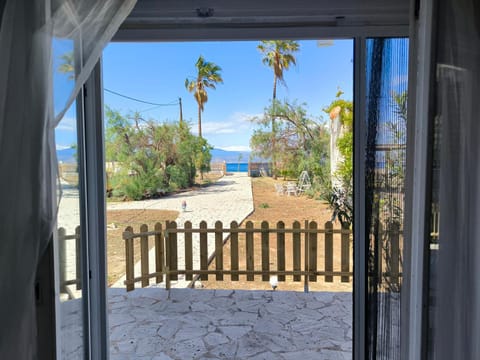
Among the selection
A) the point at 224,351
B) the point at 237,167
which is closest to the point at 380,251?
the point at 224,351

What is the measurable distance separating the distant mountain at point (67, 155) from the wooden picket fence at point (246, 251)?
245cm

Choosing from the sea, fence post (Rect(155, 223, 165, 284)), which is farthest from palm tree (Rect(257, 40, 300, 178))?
fence post (Rect(155, 223, 165, 284))

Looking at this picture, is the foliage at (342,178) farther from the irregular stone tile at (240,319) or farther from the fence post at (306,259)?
the irregular stone tile at (240,319)

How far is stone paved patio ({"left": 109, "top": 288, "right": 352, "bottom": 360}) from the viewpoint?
2.48 meters

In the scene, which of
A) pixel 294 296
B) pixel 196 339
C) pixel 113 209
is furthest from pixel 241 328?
pixel 113 209

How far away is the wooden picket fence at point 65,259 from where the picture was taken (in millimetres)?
1248

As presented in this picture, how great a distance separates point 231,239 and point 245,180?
2624mm

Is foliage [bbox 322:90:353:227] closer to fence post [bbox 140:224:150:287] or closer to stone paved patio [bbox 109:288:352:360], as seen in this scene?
stone paved patio [bbox 109:288:352:360]

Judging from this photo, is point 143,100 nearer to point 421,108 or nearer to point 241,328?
point 241,328

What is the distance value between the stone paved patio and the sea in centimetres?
304

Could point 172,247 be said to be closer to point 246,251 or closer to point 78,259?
point 246,251

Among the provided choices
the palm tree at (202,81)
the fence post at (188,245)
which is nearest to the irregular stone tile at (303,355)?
the fence post at (188,245)

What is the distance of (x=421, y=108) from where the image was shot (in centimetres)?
108

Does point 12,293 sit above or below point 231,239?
above
